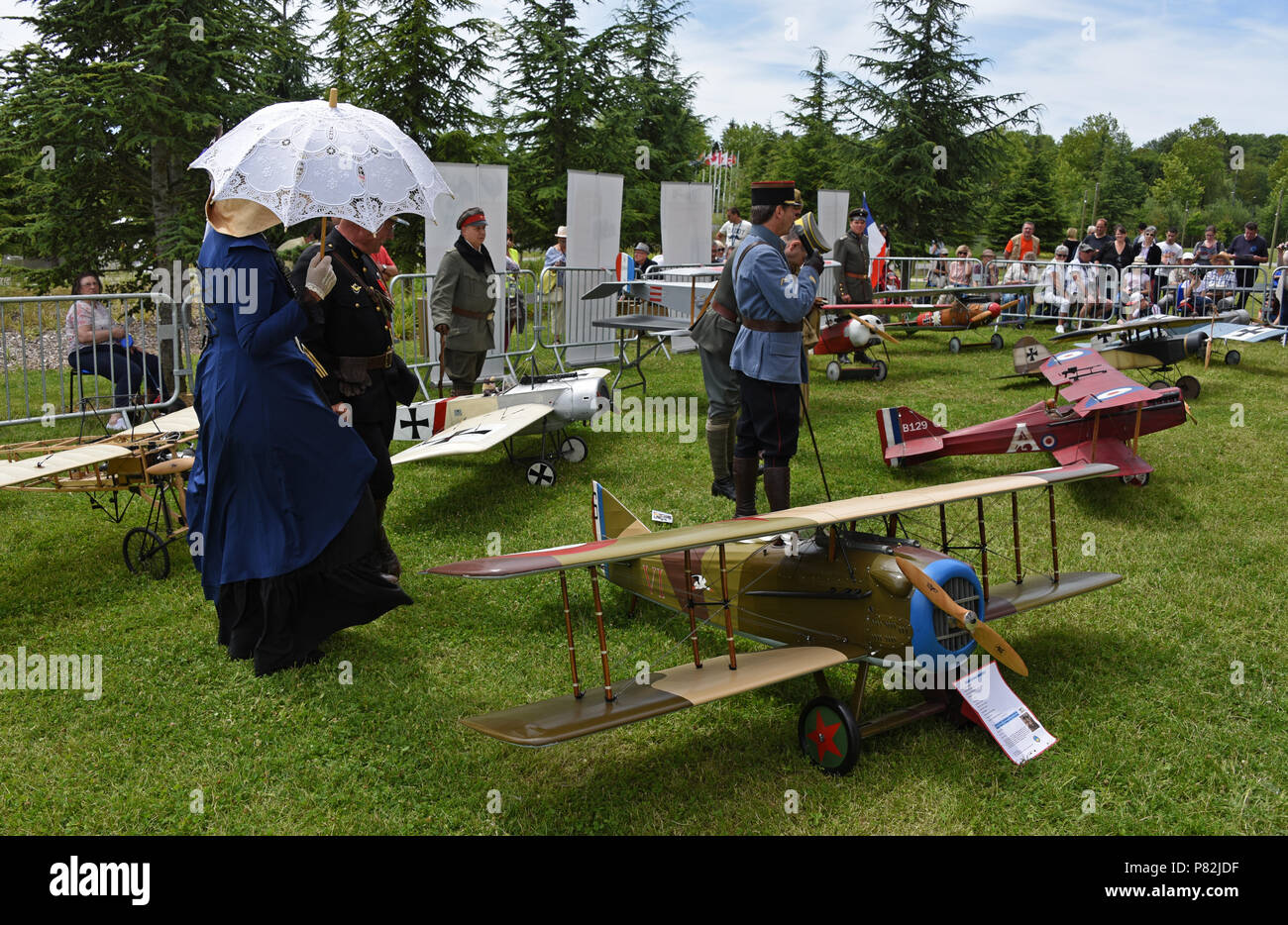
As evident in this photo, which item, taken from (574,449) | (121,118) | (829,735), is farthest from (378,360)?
(121,118)

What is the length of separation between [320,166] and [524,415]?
3.89 meters

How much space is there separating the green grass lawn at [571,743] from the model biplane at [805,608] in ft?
1.08

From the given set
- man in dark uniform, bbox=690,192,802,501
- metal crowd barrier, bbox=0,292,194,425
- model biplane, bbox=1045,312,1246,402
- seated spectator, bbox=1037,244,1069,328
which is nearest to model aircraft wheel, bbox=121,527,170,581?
metal crowd barrier, bbox=0,292,194,425

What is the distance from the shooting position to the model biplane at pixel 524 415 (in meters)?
7.62

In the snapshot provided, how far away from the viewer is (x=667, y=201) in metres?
16.0

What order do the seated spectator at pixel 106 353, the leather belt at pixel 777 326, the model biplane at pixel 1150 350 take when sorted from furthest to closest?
the model biplane at pixel 1150 350 → the seated spectator at pixel 106 353 → the leather belt at pixel 777 326

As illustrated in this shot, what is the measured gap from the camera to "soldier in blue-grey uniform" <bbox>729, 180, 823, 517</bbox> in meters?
5.71

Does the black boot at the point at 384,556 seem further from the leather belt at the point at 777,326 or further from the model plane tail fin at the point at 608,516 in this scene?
the leather belt at the point at 777,326

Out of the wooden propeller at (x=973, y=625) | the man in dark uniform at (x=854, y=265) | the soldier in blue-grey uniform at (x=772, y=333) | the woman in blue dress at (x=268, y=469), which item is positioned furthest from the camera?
the man in dark uniform at (x=854, y=265)

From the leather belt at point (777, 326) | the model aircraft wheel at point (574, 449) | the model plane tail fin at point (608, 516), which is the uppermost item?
the leather belt at point (777, 326)

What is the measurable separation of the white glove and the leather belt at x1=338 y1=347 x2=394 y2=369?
2.28 ft

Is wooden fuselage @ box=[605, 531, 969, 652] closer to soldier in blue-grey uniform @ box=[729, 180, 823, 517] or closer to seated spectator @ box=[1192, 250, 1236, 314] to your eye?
soldier in blue-grey uniform @ box=[729, 180, 823, 517]

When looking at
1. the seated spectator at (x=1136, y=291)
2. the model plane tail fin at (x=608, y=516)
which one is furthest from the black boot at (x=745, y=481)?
the seated spectator at (x=1136, y=291)

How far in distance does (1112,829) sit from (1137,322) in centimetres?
782
